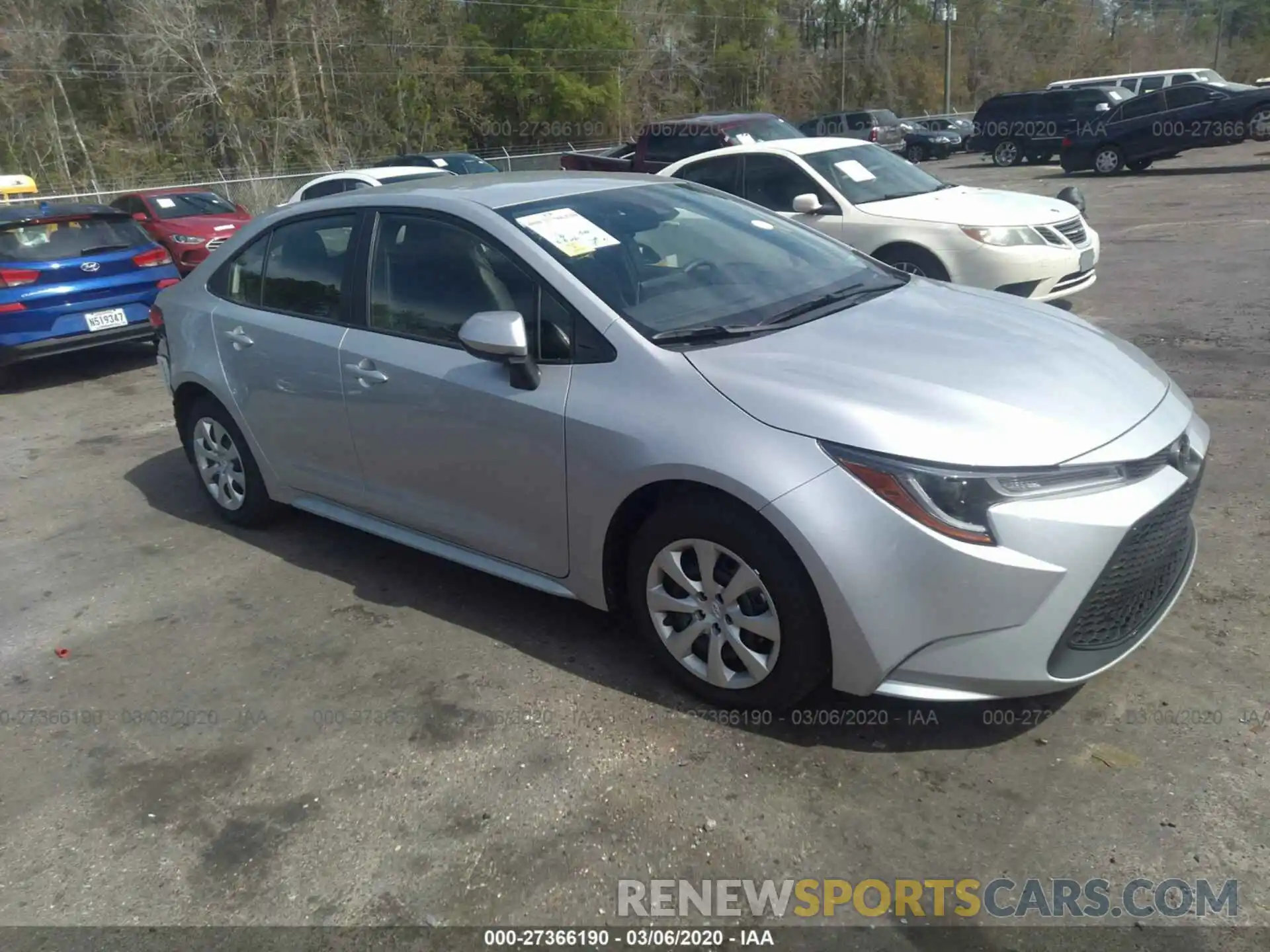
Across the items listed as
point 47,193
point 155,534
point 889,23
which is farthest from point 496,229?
point 889,23

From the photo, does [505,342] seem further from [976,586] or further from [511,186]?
[976,586]

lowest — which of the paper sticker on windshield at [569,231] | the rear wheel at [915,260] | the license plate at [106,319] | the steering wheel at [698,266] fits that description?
the license plate at [106,319]

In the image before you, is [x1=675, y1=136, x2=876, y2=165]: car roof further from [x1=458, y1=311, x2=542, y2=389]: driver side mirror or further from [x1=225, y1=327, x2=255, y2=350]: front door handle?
[x1=458, y1=311, x2=542, y2=389]: driver side mirror

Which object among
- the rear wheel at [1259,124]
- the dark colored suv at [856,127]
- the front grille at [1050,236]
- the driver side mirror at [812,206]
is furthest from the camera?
the dark colored suv at [856,127]

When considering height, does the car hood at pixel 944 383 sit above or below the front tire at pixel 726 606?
above

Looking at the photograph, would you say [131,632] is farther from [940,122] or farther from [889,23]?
[889,23]

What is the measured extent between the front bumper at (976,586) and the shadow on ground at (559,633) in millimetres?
322

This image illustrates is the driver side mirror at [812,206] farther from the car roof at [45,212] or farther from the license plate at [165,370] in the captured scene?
the car roof at [45,212]

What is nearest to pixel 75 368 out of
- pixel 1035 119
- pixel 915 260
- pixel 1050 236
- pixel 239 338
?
pixel 239 338

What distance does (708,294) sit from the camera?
382 centimetres

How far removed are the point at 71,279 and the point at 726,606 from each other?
7.92m

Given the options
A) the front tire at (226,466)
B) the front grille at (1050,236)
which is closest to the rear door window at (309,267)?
the front tire at (226,466)

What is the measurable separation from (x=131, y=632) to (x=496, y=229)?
7.77ft

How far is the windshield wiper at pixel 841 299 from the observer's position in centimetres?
371
